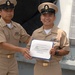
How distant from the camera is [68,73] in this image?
3.70 m

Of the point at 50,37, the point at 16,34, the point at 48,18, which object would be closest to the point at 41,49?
the point at 50,37

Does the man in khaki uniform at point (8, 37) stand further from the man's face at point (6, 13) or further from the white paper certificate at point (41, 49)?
the white paper certificate at point (41, 49)

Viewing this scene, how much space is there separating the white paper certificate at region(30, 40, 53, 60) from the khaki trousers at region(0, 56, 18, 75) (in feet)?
1.25

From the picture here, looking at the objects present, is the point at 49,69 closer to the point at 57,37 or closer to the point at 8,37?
the point at 57,37

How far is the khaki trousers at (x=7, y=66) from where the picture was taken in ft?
9.59

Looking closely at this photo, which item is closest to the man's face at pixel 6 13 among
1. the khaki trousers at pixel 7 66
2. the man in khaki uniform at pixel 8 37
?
the man in khaki uniform at pixel 8 37

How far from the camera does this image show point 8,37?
290 centimetres

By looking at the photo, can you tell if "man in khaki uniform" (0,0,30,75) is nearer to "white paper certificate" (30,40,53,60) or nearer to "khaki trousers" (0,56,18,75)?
"khaki trousers" (0,56,18,75)

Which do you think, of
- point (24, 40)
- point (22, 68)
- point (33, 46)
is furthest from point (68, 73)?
point (33, 46)

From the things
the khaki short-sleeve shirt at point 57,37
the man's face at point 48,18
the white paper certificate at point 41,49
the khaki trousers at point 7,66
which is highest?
the man's face at point 48,18

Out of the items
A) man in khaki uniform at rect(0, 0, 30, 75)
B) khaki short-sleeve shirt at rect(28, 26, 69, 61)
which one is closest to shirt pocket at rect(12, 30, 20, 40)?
man in khaki uniform at rect(0, 0, 30, 75)

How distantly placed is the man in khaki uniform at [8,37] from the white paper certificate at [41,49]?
19 cm

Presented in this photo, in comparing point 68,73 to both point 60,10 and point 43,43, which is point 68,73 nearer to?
point 60,10

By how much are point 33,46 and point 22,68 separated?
54.1 inches
